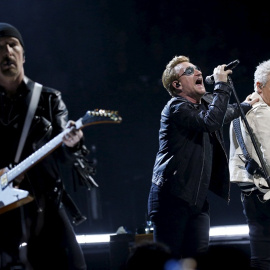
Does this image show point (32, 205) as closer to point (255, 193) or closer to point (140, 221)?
point (255, 193)

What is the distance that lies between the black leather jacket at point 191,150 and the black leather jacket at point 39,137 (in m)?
0.83

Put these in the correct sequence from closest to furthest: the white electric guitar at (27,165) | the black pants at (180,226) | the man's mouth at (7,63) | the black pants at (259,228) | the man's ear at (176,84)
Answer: the white electric guitar at (27,165) → the man's mouth at (7,63) → the black pants at (180,226) → the black pants at (259,228) → the man's ear at (176,84)

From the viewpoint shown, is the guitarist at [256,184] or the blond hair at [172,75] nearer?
the guitarist at [256,184]

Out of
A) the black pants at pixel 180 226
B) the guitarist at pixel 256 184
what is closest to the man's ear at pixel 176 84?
the guitarist at pixel 256 184

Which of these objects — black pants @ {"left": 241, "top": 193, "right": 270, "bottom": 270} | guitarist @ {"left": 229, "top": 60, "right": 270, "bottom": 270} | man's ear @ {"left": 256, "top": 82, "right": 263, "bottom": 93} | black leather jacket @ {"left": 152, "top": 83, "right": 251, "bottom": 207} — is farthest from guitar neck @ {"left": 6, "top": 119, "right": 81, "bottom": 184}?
man's ear @ {"left": 256, "top": 82, "right": 263, "bottom": 93}

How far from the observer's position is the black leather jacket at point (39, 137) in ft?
7.73

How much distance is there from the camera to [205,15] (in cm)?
628

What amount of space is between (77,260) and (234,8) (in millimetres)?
4715

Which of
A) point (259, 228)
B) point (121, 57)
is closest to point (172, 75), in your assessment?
point (259, 228)

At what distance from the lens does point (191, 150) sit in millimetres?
3043

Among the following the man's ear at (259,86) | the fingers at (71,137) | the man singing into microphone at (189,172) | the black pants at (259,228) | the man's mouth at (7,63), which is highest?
the man's mouth at (7,63)

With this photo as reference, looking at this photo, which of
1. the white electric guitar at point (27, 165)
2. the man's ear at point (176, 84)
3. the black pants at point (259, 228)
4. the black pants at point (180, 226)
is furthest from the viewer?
the man's ear at point (176, 84)

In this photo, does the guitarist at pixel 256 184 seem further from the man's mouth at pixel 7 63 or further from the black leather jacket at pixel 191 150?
the man's mouth at pixel 7 63

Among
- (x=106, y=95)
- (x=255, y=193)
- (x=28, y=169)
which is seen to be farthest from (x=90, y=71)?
(x=28, y=169)
